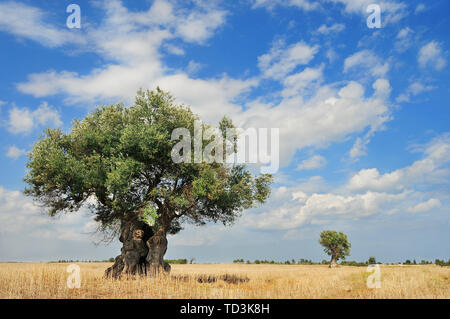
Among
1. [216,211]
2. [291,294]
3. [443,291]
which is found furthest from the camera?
[216,211]

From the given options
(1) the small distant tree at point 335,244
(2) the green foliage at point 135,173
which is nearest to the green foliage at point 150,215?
(2) the green foliage at point 135,173

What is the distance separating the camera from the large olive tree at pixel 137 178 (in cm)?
3116

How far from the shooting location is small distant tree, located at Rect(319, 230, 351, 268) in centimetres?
8581

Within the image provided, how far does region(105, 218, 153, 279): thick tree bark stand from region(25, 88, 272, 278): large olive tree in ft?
0.31

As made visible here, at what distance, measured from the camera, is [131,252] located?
35219 millimetres

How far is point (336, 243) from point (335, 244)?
477 mm

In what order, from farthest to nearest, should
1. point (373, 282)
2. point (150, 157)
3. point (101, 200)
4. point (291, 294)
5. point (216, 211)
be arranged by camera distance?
point (216, 211) → point (101, 200) → point (150, 157) → point (373, 282) → point (291, 294)

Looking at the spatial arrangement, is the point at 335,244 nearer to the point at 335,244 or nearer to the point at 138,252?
the point at 335,244

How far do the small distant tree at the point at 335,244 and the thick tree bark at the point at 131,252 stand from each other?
6116 centimetres
